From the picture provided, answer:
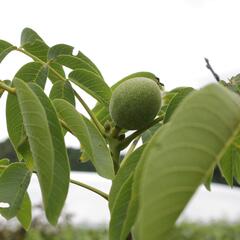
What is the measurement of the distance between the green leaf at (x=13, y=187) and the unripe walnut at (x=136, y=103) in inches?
10.5

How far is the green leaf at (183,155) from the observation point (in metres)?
0.53

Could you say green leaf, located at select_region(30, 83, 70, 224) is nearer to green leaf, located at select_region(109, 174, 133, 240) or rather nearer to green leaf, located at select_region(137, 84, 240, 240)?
green leaf, located at select_region(109, 174, 133, 240)

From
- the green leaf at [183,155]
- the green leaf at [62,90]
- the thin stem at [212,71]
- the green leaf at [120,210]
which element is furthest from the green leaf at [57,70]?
the green leaf at [183,155]

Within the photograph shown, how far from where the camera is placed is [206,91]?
60 cm

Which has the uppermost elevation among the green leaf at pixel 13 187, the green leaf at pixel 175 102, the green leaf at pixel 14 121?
the green leaf at pixel 175 102

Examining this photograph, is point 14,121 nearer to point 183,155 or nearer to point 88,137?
point 88,137

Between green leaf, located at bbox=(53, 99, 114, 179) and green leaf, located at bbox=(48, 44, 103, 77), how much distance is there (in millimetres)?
187

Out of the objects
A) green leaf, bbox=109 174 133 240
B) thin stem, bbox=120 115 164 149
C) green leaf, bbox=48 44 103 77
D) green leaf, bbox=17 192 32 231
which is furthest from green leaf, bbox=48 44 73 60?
green leaf, bbox=109 174 133 240

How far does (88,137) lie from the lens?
3.44 ft

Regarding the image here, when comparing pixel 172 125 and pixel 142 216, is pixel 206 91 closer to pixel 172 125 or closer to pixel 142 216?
pixel 172 125

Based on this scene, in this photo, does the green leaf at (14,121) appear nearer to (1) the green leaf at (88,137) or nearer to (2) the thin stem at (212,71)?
(1) the green leaf at (88,137)

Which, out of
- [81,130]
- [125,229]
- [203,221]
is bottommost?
[203,221]

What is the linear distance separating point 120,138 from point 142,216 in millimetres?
759

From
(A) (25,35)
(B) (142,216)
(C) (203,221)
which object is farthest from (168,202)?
(C) (203,221)
